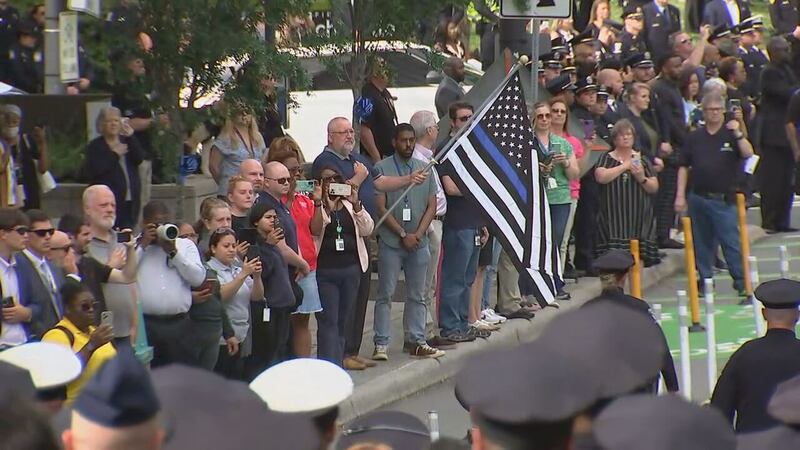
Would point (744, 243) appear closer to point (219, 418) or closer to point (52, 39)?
point (52, 39)

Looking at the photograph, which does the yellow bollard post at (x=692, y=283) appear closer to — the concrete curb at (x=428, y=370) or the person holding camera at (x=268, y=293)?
the concrete curb at (x=428, y=370)

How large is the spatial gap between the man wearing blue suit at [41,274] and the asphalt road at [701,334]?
2.89m

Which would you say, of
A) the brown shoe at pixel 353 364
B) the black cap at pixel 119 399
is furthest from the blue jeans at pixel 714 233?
the black cap at pixel 119 399

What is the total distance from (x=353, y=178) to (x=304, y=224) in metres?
0.85

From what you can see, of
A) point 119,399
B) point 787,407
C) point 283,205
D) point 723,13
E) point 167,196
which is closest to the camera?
point 119,399

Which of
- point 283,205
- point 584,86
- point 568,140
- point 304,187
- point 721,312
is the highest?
point 584,86

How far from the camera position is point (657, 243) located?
19047mm

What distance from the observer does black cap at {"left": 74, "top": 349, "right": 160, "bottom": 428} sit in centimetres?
357

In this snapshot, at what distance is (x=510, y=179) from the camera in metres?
13.8

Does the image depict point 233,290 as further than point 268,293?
No

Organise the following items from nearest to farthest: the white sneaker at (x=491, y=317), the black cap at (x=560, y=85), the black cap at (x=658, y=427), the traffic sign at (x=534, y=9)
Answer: the black cap at (x=658, y=427)
the white sneaker at (x=491, y=317)
the traffic sign at (x=534, y=9)
the black cap at (x=560, y=85)

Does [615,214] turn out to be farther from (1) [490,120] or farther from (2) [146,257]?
(2) [146,257]

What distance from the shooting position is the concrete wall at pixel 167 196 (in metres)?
14.3

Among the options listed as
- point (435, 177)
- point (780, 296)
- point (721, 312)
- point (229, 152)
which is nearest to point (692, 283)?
point (721, 312)
